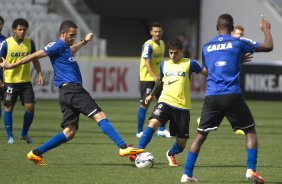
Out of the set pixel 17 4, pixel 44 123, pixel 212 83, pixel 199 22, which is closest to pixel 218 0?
pixel 199 22

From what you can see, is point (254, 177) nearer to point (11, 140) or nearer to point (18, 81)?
point (11, 140)

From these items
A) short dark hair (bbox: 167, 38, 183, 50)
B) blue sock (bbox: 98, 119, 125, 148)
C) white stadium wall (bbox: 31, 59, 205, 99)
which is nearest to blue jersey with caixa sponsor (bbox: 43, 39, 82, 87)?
blue sock (bbox: 98, 119, 125, 148)

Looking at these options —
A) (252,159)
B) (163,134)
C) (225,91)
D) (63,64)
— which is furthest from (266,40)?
(163,134)

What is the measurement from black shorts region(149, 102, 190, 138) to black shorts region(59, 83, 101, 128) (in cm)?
90

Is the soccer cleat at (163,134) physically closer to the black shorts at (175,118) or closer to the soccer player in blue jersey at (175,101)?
the soccer player in blue jersey at (175,101)

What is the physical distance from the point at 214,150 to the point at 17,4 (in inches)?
757

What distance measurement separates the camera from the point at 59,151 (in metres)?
12.9

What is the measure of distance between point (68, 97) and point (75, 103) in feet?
0.45

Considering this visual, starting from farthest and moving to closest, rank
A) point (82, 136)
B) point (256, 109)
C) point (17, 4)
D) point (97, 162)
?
point (17, 4), point (256, 109), point (82, 136), point (97, 162)

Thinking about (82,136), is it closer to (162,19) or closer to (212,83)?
(212,83)

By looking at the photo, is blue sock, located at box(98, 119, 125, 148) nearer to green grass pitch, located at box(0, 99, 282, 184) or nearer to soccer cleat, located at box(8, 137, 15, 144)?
green grass pitch, located at box(0, 99, 282, 184)

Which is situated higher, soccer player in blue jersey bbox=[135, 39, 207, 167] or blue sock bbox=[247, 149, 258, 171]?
soccer player in blue jersey bbox=[135, 39, 207, 167]

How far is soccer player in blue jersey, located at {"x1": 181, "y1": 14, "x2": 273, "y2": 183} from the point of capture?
31.4ft

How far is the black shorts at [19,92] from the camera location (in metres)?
14.1
